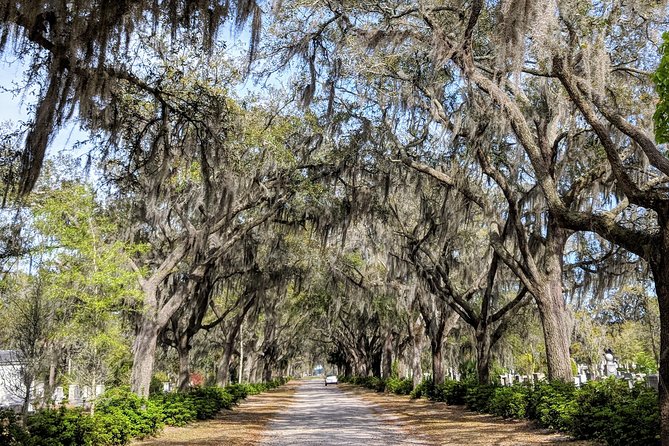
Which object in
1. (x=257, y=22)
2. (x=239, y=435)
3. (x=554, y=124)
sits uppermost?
(x=554, y=124)

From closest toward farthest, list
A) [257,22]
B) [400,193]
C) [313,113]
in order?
[257,22] < [313,113] < [400,193]

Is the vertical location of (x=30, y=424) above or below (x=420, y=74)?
below

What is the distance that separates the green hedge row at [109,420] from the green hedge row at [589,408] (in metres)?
7.94

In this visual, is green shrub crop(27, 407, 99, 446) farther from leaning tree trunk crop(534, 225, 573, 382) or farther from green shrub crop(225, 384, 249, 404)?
green shrub crop(225, 384, 249, 404)

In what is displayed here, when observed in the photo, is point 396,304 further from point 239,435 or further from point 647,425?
point 647,425

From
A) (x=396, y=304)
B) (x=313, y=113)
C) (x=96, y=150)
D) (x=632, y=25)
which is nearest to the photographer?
(x=96, y=150)

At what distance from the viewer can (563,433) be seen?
10.0 meters

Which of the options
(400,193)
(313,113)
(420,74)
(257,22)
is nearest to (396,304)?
(400,193)

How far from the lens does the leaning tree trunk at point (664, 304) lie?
5.87 m

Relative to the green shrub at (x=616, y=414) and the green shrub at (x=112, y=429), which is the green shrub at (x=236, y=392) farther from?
the green shrub at (x=616, y=414)

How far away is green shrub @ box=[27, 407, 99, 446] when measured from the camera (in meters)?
7.68

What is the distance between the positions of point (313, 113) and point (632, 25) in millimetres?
7367

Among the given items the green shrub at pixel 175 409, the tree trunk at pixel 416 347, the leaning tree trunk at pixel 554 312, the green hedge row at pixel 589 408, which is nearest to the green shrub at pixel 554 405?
the green hedge row at pixel 589 408

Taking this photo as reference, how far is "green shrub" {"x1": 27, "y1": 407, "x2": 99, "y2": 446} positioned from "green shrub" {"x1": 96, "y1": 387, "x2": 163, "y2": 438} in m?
1.09
